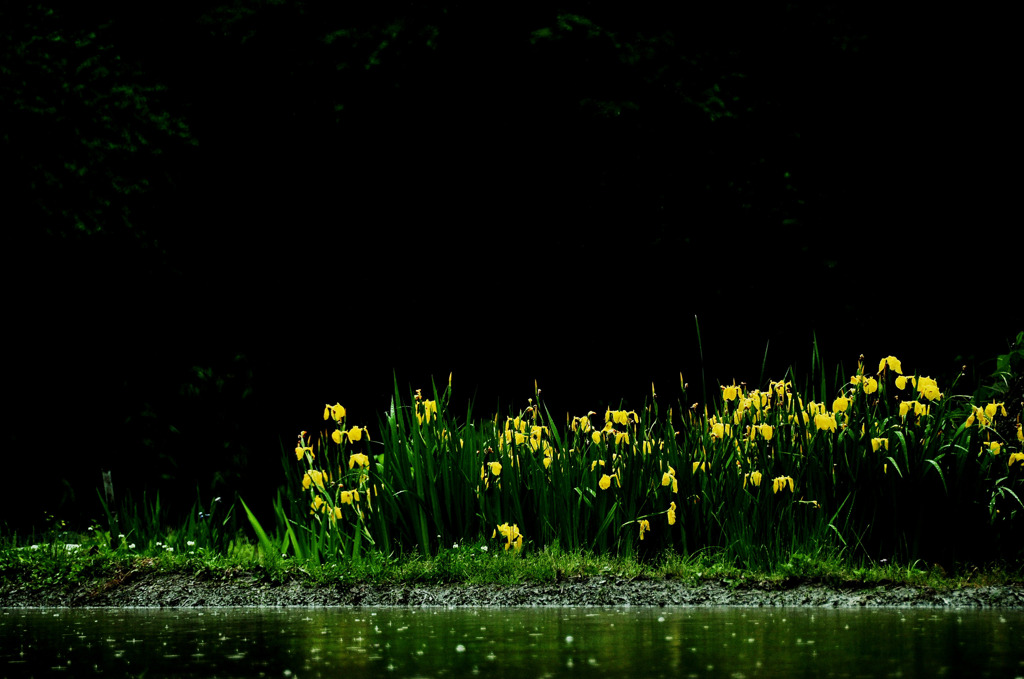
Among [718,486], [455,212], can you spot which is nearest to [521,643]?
[718,486]

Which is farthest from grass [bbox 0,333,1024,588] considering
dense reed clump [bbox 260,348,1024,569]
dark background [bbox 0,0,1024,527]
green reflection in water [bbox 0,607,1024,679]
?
dark background [bbox 0,0,1024,527]

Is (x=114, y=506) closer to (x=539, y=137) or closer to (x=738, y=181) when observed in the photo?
(x=539, y=137)

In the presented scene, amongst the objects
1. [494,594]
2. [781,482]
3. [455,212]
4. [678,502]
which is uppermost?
[455,212]

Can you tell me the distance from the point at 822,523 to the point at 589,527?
1.38 meters

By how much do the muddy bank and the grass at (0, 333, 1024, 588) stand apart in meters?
0.11

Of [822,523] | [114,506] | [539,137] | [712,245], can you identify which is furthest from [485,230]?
[822,523]

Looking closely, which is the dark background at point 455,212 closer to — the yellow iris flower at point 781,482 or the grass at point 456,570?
the grass at point 456,570

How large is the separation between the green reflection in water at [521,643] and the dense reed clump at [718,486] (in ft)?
3.10

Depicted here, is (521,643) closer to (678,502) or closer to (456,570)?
(456,570)

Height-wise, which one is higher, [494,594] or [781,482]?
[781,482]

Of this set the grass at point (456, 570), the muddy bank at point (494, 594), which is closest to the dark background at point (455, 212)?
the grass at point (456, 570)

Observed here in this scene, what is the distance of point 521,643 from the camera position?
565 cm

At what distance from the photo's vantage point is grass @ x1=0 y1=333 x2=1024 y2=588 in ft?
24.9

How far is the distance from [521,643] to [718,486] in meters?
2.59
